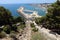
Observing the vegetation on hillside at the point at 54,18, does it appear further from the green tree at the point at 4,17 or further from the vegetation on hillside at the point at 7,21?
the green tree at the point at 4,17

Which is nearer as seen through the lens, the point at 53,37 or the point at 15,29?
the point at 53,37

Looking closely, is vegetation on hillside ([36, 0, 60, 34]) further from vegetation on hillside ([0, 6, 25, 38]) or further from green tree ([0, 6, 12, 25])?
green tree ([0, 6, 12, 25])

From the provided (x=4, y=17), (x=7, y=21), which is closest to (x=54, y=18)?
(x=4, y=17)

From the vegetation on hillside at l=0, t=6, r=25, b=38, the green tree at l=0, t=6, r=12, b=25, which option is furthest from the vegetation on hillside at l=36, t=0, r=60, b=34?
the green tree at l=0, t=6, r=12, b=25

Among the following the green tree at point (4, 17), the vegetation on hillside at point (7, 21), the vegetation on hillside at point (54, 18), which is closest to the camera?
the vegetation on hillside at point (54, 18)

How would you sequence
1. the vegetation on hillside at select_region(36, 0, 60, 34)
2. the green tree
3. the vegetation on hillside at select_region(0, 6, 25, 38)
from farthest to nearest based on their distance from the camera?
the green tree
the vegetation on hillside at select_region(0, 6, 25, 38)
the vegetation on hillside at select_region(36, 0, 60, 34)

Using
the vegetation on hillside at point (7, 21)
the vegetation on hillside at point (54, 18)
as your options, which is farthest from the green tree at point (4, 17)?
the vegetation on hillside at point (54, 18)

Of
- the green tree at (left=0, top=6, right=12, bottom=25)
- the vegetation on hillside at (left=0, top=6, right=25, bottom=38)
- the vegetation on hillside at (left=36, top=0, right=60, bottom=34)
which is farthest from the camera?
the green tree at (left=0, top=6, right=12, bottom=25)

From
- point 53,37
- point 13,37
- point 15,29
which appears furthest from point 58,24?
point 15,29

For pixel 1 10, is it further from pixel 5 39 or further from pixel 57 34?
pixel 57 34

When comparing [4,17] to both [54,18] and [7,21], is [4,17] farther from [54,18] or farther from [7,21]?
[54,18]

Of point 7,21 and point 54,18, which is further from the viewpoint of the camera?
point 7,21
